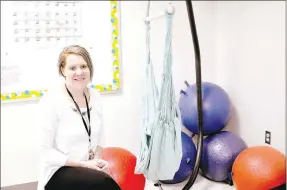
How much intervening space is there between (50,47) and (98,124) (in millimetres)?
1243

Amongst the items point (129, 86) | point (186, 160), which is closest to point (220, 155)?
point (186, 160)

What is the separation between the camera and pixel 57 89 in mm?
1690

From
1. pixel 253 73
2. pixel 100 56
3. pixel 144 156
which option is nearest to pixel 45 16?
pixel 100 56

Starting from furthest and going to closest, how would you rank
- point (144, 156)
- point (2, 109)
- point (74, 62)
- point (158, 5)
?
point (158, 5)
point (2, 109)
point (144, 156)
point (74, 62)

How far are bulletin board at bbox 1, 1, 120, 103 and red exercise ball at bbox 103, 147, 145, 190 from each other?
77 centimetres

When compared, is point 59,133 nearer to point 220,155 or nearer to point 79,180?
point 79,180

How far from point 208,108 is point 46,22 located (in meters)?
1.54

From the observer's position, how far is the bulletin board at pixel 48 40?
8.56ft

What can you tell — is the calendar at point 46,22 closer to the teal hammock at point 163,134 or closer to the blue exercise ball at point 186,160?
the teal hammock at point 163,134

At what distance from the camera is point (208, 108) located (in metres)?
2.69

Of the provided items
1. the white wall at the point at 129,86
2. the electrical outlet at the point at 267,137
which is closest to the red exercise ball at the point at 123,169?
the white wall at the point at 129,86

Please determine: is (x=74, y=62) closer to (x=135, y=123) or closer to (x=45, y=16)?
(x=45, y=16)

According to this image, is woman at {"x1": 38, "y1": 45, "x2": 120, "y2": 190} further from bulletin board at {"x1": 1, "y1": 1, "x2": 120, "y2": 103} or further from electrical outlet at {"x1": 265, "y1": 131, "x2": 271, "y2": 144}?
Answer: electrical outlet at {"x1": 265, "y1": 131, "x2": 271, "y2": 144}

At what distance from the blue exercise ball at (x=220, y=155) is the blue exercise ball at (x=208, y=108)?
107 millimetres
